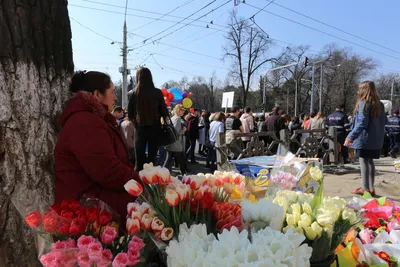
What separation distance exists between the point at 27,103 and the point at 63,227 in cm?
103

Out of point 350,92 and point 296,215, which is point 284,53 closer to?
point 350,92

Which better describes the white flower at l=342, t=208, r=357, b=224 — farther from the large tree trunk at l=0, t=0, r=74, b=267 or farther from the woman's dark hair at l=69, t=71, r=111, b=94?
the woman's dark hair at l=69, t=71, r=111, b=94

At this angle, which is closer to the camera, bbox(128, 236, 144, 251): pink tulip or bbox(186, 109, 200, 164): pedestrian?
bbox(128, 236, 144, 251): pink tulip

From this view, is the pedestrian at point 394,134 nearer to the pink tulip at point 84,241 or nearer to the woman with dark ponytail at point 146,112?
the woman with dark ponytail at point 146,112

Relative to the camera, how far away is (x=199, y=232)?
1.13m

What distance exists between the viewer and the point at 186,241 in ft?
3.51

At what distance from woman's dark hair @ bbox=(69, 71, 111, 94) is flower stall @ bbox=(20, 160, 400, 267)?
0.87 m

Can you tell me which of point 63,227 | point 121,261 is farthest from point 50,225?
point 121,261

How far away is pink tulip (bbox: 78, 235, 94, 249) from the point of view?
42.0 inches

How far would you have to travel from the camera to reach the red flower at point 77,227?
3.67ft

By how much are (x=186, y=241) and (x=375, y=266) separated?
2.32ft

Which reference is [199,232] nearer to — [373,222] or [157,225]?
[157,225]

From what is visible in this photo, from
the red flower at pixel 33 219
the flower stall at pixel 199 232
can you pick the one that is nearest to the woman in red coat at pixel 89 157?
the flower stall at pixel 199 232

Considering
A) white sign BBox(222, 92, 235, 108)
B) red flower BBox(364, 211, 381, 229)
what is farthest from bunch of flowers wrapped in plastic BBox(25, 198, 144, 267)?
white sign BBox(222, 92, 235, 108)
